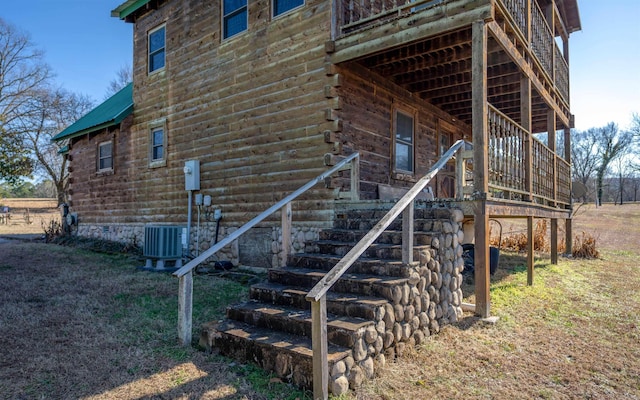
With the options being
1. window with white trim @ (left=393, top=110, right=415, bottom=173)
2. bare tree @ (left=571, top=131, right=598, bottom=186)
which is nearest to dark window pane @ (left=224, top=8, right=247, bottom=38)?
window with white trim @ (left=393, top=110, right=415, bottom=173)

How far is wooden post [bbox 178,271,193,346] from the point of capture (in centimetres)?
424

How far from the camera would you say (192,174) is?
941 cm

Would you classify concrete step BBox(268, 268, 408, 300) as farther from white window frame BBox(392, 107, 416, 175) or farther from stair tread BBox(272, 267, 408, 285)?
white window frame BBox(392, 107, 416, 175)

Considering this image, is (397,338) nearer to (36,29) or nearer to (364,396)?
(364,396)

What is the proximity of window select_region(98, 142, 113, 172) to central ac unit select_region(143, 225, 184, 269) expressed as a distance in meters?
4.87

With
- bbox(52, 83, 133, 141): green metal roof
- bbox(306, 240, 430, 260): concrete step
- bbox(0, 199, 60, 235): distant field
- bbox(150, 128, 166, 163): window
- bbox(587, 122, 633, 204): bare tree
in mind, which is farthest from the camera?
bbox(587, 122, 633, 204): bare tree

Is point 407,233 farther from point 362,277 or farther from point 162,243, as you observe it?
point 162,243

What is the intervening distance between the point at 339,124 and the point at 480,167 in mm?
2585

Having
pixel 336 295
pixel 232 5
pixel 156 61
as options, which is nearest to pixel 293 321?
pixel 336 295

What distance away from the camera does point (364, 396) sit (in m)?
3.27

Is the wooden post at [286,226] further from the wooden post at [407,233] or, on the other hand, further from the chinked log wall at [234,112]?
the chinked log wall at [234,112]

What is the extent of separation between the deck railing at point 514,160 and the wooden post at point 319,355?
3.56m

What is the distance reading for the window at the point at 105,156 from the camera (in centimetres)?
1264

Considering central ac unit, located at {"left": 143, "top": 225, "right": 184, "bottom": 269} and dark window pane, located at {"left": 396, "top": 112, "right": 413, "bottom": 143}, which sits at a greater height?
dark window pane, located at {"left": 396, "top": 112, "right": 413, "bottom": 143}
